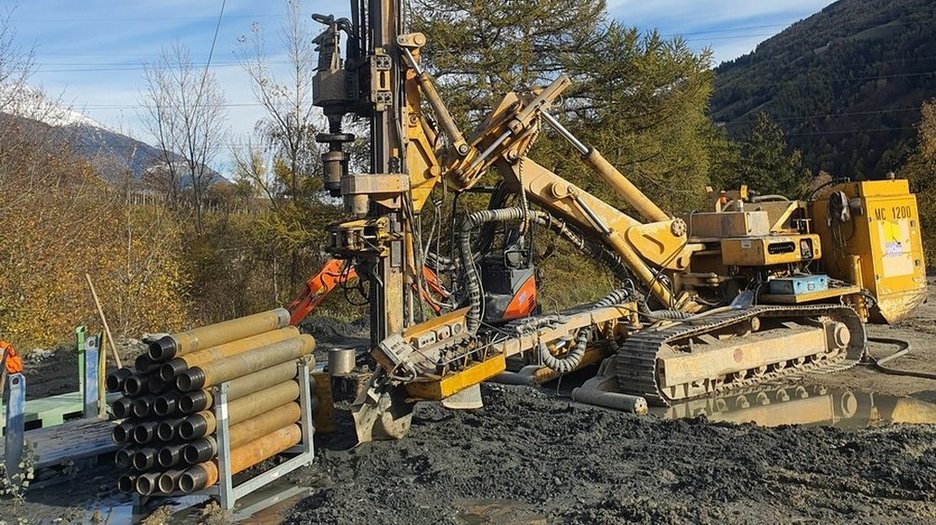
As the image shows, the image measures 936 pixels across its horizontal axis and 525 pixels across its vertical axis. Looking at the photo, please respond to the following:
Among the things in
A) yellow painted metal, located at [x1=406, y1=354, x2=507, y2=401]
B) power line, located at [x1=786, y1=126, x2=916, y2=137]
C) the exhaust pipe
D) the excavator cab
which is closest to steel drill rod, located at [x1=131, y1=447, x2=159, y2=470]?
the exhaust pipe

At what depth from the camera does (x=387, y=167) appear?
7176 mm

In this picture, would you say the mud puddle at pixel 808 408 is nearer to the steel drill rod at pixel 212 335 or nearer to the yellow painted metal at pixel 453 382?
the yellow painted metal at pixel 453 382

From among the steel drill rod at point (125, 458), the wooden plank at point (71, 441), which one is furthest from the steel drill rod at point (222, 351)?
the wooden plank at point (71, 441)

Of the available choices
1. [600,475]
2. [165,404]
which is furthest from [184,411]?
[600,475]

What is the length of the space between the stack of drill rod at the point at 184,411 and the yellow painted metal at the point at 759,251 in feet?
20.3

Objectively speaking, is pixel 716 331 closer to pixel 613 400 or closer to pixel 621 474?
pixel 613 400

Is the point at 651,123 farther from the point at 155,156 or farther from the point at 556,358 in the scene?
the point at 155,156

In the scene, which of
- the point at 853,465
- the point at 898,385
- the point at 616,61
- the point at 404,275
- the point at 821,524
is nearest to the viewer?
the point at 821,524

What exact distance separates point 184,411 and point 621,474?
2.99 m

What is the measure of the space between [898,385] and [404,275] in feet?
19.1

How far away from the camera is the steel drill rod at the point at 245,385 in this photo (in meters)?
4.98

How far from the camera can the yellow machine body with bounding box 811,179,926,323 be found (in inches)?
398

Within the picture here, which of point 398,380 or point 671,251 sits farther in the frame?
point 671,251

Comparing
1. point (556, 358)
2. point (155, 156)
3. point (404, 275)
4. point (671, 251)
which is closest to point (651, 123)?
point (671, 251)
